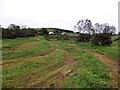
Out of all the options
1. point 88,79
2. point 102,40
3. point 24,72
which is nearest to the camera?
point 88,79

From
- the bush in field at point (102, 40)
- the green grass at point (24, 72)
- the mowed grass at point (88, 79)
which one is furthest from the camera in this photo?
the bush in field at point (102, 40)

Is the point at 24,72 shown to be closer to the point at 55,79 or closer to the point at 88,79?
the point at 55,79

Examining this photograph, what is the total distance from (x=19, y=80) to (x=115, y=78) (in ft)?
21.9

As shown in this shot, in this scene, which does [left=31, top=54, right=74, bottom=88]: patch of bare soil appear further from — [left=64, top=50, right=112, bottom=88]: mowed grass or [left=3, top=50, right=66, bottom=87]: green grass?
[left=3, top=50, right=66, bottom=87]: green grass

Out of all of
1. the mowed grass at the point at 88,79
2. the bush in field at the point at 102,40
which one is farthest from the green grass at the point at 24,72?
the bush in field at the point at 102,40

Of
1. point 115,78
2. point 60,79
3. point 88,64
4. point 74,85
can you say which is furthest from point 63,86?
point 88,64

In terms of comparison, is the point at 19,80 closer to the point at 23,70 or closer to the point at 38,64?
the point at 23,70

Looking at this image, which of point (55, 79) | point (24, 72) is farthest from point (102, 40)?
point (55, 79)

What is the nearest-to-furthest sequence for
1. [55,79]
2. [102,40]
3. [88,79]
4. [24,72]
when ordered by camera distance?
[88,79] → [55,79] → [24,72] → [102,40]

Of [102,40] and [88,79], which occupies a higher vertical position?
[102,40]

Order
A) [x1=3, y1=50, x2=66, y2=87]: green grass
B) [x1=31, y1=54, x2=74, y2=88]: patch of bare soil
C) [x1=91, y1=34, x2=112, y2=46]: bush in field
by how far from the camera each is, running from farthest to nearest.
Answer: [x1=91, y1=34, x2=112, y2=46]: bush in field < [x1=3, y1=50, x2=66, y2=87]: green grass < [x1=31, y1=54, x2=74, y2=88]: patch of bare soil

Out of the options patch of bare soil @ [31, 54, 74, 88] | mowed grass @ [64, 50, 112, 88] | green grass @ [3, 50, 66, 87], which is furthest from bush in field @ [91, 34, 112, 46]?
mowed grass @ [64, 50, 112, 88]

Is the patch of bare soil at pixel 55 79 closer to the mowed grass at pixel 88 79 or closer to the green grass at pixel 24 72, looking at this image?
the mowed grass at pixel 88 79

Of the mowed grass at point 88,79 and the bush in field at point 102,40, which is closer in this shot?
the mowed grass at point 88,79
